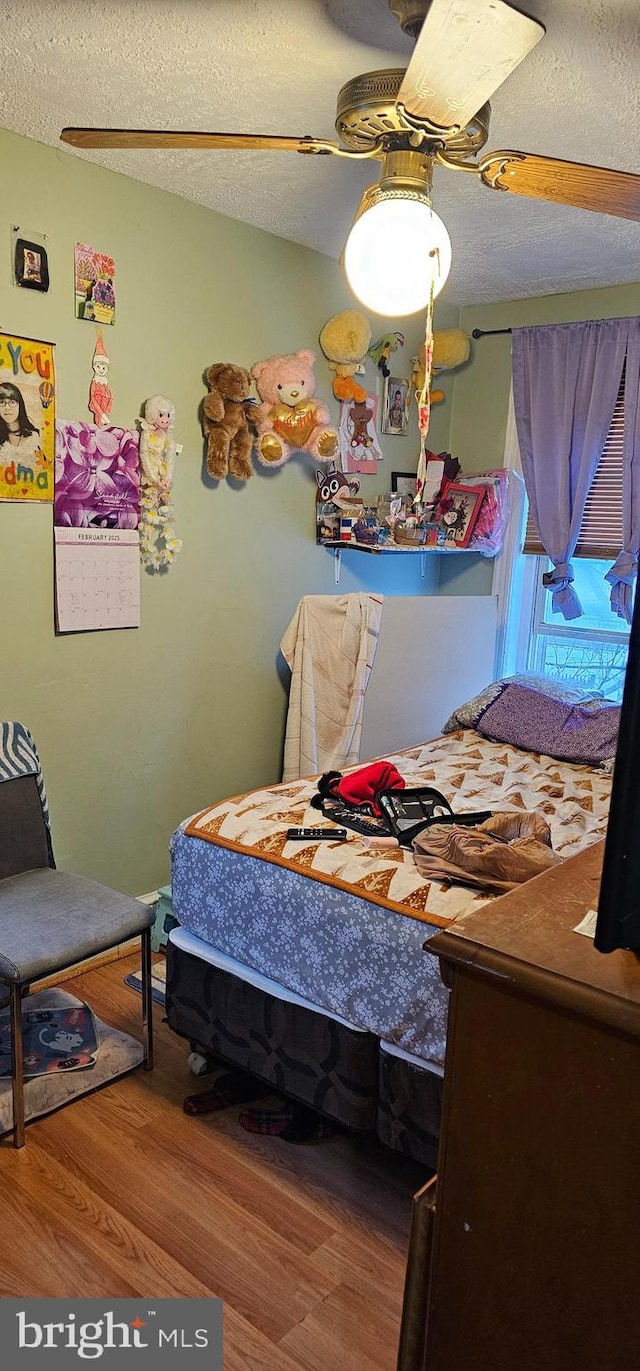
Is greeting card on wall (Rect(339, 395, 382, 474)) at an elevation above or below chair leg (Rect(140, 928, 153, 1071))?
above

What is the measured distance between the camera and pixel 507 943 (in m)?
0.93

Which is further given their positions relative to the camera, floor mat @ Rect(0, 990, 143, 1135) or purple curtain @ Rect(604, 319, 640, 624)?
purple curtain @ Rect(604, 319, 640, 624)

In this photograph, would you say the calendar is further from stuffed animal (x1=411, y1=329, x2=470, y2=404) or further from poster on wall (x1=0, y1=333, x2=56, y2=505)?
stuffed animal (x1=411, y1=329, x2=470, y2=404)

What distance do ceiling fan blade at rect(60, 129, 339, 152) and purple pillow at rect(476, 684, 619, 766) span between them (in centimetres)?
218

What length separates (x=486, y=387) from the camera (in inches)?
157

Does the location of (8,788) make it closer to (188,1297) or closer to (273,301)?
(188,1297)

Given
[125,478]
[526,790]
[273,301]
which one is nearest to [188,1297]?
[526,790]

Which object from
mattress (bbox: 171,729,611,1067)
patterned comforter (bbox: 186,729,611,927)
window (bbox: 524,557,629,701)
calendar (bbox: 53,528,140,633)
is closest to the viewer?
mattress (bbox: 171,729,611,1067)

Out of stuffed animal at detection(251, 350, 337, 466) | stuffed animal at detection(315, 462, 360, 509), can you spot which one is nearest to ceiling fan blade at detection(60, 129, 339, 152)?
stuffed animal at detection(251, 350, 337, 466)

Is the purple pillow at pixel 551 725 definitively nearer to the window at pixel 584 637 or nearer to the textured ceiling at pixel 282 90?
the window at pixel 584 637

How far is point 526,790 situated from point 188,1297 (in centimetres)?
172

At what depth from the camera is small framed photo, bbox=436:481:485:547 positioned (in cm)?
390

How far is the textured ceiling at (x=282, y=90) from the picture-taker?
1.77 meters

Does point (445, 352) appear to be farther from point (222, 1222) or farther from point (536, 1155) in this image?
point (536, 1155)
